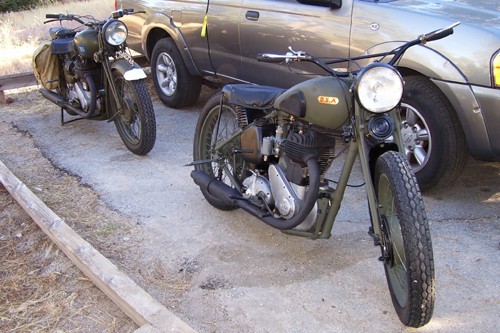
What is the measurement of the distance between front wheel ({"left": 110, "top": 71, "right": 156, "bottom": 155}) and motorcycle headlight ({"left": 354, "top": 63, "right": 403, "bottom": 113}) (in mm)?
2846

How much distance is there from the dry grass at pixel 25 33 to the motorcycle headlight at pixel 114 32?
491 centimetres

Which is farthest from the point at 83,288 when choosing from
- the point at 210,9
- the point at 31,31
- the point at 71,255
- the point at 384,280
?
the point at 31,31

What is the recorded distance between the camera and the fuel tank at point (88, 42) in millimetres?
5789

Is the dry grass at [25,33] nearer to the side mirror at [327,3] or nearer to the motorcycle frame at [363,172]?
the side mirror at [327,3]

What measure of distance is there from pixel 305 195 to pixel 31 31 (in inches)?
507

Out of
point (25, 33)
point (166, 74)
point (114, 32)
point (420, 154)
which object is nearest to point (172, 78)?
point (166, 74)

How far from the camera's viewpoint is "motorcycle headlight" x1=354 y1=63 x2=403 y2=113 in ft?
9.45

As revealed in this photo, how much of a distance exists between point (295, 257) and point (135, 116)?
2612mm

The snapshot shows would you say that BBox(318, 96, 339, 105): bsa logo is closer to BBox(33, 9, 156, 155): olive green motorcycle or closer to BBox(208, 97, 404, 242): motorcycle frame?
BBox(208, 97, 404, 242): motorcycle frame

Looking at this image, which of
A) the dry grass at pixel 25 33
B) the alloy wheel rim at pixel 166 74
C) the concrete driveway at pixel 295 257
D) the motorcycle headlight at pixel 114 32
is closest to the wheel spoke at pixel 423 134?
the concrete driveway at pixel 295 257

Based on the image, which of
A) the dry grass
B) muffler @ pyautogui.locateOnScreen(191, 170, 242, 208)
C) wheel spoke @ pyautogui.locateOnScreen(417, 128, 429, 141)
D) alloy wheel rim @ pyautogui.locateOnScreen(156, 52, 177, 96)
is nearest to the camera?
muffler @ pyautogui.locateOnScreen(191, 170, 242, 208)

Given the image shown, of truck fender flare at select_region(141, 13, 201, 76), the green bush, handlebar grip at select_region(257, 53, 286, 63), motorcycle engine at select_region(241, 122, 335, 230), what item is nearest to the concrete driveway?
motorcycle engine at select_region(241, 122, 335, 230)

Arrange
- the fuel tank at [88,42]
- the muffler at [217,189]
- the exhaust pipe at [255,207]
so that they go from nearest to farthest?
the exhaust pipe at [255,207], the muffler at [217,189], the fuel tank at [88,42]

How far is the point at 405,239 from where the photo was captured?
2.73m
